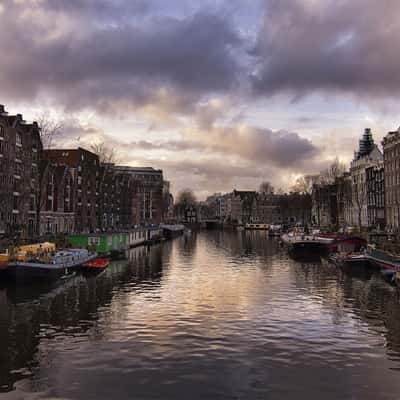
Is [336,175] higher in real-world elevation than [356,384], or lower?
higher

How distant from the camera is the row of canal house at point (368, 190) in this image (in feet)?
325

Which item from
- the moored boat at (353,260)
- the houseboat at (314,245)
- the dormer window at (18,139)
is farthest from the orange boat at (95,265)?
the houseboat at (314,245)

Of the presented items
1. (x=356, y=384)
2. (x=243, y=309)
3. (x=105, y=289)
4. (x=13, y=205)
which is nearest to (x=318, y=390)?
(x=356, y=384)

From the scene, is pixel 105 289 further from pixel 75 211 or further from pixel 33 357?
pixel 75 211

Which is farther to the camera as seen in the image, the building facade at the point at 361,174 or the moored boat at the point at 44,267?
the building facade at the point at 361,174

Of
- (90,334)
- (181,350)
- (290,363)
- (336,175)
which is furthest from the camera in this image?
(336,175)

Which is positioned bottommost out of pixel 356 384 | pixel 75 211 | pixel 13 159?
pixel 356 384

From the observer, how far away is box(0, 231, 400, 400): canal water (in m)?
18.2

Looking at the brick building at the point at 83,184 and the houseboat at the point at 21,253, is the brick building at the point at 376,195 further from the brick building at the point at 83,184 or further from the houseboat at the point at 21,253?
the houseboat at the point at 21,253

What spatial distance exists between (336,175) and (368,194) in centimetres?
1026

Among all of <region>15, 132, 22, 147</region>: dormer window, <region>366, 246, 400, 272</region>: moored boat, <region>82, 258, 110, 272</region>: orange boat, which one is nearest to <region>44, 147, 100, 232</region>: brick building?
<region>15, 132, 22, 147</region>: dormer window

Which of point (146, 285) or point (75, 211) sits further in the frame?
point (75, 211)

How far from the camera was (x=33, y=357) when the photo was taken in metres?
21.9

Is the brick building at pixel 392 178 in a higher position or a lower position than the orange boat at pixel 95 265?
higher
